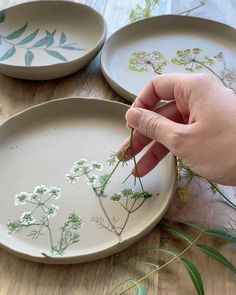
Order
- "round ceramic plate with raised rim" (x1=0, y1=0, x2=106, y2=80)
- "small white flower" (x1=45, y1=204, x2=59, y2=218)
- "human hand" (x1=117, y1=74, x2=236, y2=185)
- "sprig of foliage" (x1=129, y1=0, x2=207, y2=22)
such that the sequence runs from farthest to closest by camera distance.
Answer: "sprig of foliage" (x1=129, y1=0, x2=207, y2=22), "round ceramic plate with raised rim" (x1=0, y1=0, x2=106, y2=80), "small white flower" (x1=45, y1=204, x2=59, y2=218), "human hand" (x1=117, y1=74, x2=236, y2=185)

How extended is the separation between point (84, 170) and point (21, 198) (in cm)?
10

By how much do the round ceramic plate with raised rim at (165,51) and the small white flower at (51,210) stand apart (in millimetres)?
235

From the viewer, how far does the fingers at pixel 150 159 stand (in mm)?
583

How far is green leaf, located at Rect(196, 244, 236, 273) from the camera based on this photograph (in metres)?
0.50

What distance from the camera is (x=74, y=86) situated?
0.77m

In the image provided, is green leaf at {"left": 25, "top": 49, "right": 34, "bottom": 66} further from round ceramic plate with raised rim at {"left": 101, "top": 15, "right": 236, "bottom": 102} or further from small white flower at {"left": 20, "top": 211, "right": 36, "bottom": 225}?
small white flower at {"left": 20, "top": 211, "right": 36, "bottom": 225}

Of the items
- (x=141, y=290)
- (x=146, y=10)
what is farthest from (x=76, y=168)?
(x=146, y=10)

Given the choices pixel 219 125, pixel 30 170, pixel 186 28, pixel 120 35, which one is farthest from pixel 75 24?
pixel 219 125

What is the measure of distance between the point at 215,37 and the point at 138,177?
379 millimetres

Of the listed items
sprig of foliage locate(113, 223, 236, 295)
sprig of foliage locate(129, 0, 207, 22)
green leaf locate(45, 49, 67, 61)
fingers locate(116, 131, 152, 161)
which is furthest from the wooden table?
sprig of foliage locate(129, 0, 207, 22)

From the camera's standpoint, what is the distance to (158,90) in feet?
1.84

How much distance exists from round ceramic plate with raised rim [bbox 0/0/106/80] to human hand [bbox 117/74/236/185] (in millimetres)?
240

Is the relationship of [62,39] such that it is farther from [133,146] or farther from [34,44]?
[133,146]

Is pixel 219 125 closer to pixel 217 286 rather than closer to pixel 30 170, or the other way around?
pixel 217 286
